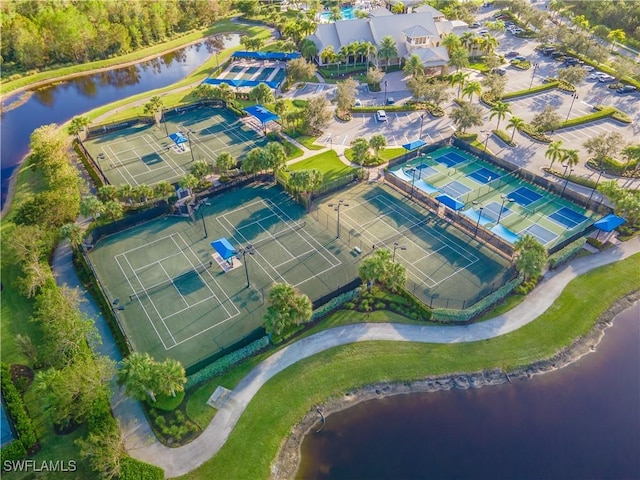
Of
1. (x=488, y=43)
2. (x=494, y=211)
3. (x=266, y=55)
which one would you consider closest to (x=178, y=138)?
(x=266, y=55)

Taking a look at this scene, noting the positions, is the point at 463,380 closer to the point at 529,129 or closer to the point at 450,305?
the point at 450,305

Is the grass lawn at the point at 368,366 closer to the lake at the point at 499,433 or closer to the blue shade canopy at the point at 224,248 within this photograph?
the lake at the point at 499,433

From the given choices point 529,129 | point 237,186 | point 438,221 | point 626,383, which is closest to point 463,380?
point 626,383

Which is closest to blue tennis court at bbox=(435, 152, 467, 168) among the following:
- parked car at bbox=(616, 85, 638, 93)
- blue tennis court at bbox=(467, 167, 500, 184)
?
blue tennis court at bbox=(467, 167, 500, 184)

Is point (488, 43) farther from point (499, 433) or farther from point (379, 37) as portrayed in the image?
point (499, 433)

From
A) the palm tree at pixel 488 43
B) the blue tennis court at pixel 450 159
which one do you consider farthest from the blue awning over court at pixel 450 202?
the palm tree at pixel 488 43

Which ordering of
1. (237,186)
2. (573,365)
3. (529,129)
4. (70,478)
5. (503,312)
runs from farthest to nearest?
1. (529,129)
2. (237,186)
3. (503,312)
4. (573,365)
5. (70,478)

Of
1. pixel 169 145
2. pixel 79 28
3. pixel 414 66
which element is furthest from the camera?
pixel 79 28
